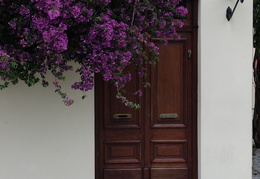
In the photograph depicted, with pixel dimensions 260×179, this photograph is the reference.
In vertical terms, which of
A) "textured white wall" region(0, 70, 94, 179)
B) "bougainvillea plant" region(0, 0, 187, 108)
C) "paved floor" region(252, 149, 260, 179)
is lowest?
"paved floor" region(252, 149, 260, 179)

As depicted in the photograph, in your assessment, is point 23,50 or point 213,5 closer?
point 23,50

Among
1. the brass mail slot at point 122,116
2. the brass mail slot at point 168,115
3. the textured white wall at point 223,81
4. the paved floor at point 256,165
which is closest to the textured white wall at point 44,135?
the brass mail slot at point 122,116

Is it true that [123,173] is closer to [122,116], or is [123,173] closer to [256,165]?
[122,116]

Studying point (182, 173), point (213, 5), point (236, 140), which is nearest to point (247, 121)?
point (236, 140)

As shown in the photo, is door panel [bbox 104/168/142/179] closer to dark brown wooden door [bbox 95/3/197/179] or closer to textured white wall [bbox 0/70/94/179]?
dark brown wooden door [bbox 95/3/197/179]

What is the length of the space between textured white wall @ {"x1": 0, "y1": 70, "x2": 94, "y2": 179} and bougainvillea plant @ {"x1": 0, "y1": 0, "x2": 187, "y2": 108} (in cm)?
107

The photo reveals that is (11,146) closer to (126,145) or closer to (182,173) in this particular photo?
(126,145)

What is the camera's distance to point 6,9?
3984mm

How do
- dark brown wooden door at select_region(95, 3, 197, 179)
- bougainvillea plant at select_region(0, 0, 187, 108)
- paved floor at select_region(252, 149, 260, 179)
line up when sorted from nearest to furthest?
1. bougainvillea plant at select_region(0, 0, 187, 108)
2. dark brown wooden door at select_region(95, 3, 197, 179)
3. paved floor at select_region(252, 149, 260, 179)

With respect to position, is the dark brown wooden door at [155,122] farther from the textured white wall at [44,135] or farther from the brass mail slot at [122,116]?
the textured white wall at [44,135]

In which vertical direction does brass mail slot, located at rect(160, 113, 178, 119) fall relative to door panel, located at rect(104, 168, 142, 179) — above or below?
above

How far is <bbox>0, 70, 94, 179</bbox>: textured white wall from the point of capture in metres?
5.18

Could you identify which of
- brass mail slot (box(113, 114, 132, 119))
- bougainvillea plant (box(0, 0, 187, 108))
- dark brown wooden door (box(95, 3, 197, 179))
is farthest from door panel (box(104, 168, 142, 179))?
bougainvillea plant (box(0, 0, 187, 108))

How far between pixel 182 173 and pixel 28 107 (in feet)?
8.10
